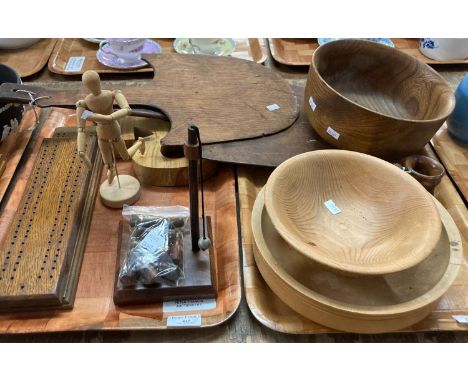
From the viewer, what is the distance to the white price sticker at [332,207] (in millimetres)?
823

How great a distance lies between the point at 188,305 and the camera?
0.73 metres

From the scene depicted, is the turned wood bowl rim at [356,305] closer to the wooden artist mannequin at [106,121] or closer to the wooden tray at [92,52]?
the wooden artist mannequin at [106,121]

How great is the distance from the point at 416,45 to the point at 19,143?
4.38 ft

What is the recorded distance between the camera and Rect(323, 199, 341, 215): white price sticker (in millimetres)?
823

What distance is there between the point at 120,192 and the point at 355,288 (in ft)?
1.73

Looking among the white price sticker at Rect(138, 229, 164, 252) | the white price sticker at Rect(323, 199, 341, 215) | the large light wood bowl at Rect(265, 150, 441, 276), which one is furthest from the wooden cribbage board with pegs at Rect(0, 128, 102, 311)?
the white price sticker at Rect(323, 199, 341, 215)

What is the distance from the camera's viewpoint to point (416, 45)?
145 centimetres

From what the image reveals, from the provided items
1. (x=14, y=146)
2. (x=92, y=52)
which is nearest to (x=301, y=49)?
(x=92, y=52)

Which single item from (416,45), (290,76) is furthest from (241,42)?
(416,45)

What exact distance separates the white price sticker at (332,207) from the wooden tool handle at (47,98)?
0.45 metres

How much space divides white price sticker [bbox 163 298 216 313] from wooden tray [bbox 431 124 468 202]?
2.07ft

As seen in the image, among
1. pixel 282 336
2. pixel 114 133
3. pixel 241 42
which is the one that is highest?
pixel 114 133

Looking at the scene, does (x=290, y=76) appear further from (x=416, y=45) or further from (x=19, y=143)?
(x=19, y=143)

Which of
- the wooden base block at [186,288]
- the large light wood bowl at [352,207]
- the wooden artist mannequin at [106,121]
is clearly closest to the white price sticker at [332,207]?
the large light wood bowl at [352,207]
